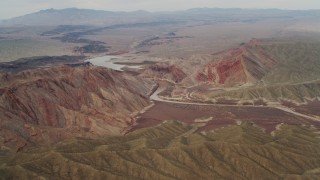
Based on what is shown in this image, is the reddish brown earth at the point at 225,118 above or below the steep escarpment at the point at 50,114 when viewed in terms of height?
below

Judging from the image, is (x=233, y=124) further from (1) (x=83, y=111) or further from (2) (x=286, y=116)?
(1) (x=83, y=111)

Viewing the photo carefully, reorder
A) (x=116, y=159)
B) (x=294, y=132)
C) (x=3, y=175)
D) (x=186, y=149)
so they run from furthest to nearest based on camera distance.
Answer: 1. (x=294, y=132)
2. (x=186, y=149)
3. (x=116, y=159)
4. (x=3, y=175)

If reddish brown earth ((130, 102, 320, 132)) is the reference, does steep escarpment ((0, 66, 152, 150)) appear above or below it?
above

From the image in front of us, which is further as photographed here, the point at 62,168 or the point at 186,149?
the point at 186,149

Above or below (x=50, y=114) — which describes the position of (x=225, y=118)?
below

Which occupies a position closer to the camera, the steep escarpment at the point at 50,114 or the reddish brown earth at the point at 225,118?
the steep escarpment at the point at 50,114

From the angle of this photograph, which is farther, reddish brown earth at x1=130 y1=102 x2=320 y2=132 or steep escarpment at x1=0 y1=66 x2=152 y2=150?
reddish brown earth at x1=130 y1=102 x2=320 y2=132

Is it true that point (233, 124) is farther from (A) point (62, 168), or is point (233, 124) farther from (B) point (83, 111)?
(A) point (62, 168)

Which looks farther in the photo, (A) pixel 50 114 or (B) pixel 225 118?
(B) pixel 225 118

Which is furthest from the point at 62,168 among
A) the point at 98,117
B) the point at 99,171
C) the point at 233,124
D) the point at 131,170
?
the point at 233,124

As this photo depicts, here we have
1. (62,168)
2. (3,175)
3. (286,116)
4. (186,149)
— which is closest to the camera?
(3,175)

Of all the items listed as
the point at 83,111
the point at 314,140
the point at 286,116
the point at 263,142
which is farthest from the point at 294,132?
the point at 83,111
